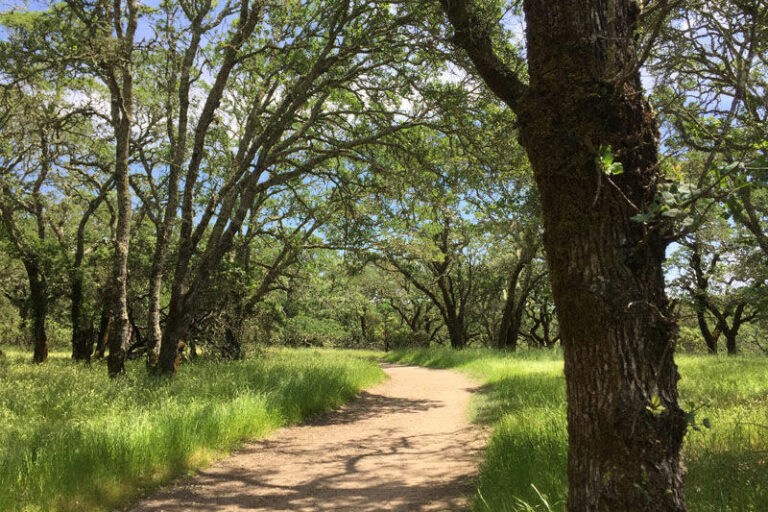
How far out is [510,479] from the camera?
3.98 metres

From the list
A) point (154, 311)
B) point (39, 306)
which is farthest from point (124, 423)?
point (39, 306)

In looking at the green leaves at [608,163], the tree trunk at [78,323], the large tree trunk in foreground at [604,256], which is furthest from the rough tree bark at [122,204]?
the green leaves at [608,163]

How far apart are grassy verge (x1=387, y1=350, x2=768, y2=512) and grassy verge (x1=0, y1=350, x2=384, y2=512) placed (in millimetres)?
3187

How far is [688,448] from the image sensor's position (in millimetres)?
4152

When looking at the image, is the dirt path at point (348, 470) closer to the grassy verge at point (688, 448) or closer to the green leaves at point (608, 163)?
the grassy verge at point (688, 448)

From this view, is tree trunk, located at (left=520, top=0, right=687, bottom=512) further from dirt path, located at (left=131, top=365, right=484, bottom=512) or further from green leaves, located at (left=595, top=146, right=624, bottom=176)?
dirt path, located at (left=131, top=365, right=484, bottom=512)

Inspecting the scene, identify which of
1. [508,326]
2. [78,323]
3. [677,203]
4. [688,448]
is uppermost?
[677,203]

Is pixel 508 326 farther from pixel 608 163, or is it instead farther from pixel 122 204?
pixel 608 163

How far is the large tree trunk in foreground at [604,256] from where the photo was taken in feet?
6.35

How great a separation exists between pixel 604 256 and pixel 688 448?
132 inches

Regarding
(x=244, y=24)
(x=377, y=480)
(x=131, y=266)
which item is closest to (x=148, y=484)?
(x=377, y=480)

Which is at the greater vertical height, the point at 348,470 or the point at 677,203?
the point at 677,203

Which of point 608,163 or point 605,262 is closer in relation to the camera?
point 608,163

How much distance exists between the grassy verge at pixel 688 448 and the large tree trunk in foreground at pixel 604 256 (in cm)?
31
